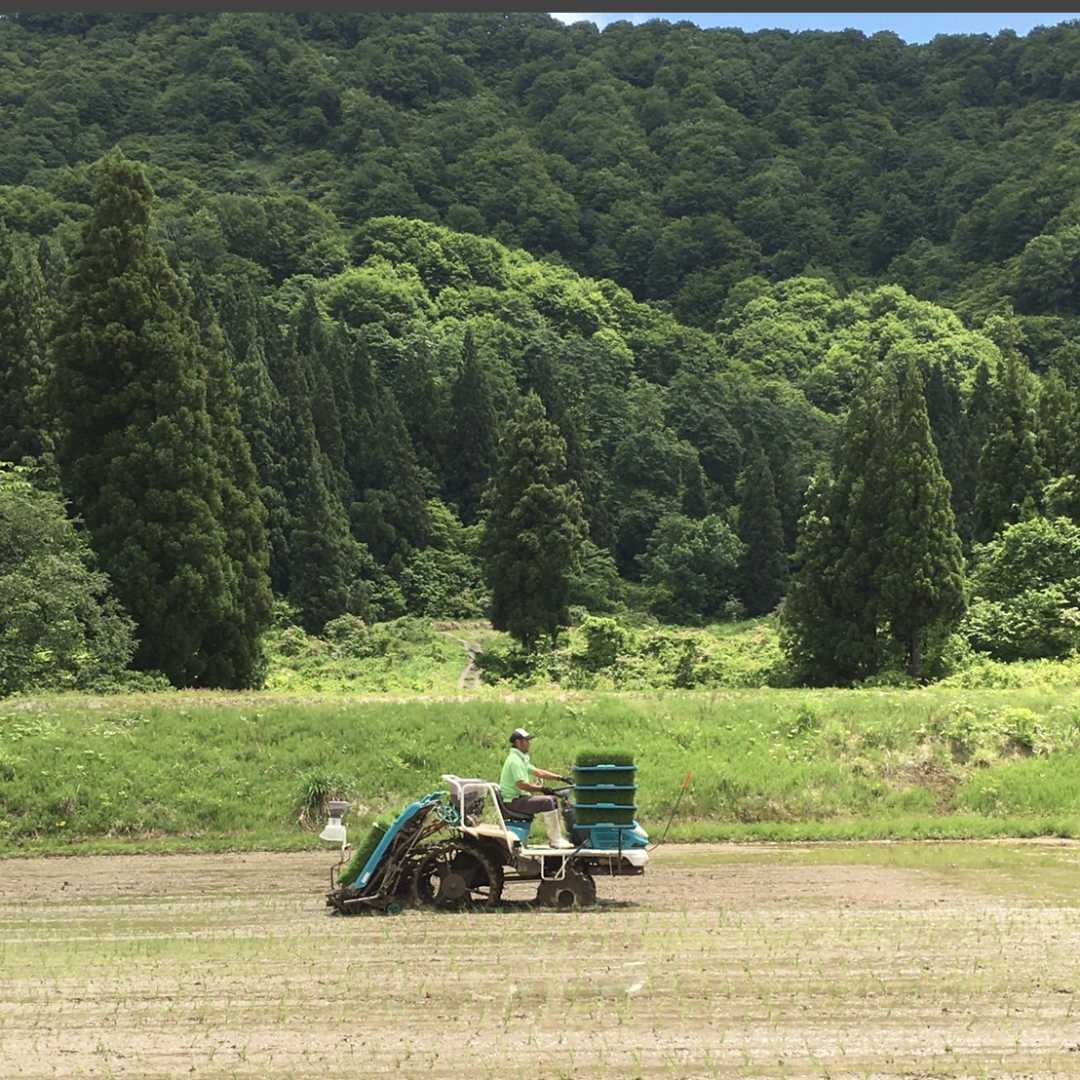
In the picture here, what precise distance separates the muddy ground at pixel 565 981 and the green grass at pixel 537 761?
4.02 metres

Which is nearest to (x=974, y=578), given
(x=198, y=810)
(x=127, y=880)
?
(x=198, y=810)

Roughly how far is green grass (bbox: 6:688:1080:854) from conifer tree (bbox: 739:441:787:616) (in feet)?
171

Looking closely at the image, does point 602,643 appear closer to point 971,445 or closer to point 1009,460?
point 1009,460

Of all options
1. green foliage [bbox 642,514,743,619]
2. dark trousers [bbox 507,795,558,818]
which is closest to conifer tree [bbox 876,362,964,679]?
dark trousers [bbox 507,795,558,818]

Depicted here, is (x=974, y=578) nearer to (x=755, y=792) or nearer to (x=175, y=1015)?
(x=755, y=792)

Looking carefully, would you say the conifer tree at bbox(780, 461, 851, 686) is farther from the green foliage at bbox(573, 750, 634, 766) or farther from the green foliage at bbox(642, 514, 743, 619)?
the green foliage at bbox(642, 514, 743, 619)

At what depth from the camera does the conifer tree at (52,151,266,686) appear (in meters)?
31.0

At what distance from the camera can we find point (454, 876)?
558 inches

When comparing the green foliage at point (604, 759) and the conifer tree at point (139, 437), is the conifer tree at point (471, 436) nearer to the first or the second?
the conifer tree at point (139, 437)

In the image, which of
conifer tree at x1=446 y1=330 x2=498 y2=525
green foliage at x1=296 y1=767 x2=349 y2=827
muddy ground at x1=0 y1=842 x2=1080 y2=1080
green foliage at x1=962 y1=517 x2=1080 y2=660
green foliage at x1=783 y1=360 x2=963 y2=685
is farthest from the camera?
conifer tree at x1=446 y1=330 x2=498 y2=525

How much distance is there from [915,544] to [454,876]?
2798 cm

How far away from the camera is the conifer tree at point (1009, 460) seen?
166ft

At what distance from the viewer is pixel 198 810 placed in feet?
67.4

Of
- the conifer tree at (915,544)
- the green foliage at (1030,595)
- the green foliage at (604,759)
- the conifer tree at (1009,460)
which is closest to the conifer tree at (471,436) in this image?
the conifer tree at (1009,460)
